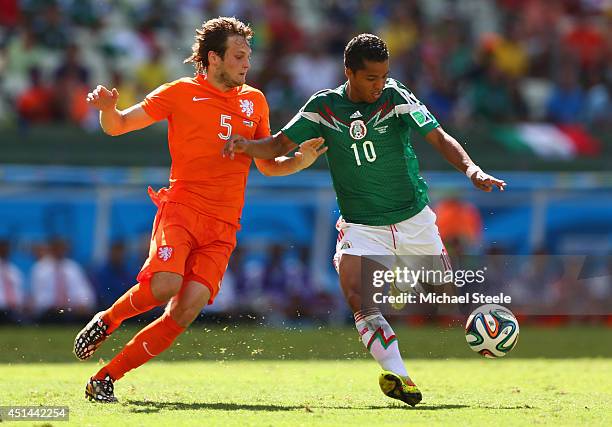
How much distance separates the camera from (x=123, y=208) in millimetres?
17969

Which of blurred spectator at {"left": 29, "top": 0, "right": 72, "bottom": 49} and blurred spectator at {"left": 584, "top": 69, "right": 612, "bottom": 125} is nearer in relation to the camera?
blurred spectator at {"left": 29, "top": 0, "right": 72, "bottom": 49}

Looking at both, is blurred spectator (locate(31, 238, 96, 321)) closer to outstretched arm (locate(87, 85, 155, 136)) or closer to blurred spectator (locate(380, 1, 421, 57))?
blurred spectator (locate(380, 1, 421, 57))

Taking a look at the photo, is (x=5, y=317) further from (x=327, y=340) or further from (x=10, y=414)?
(x=10, y=414)

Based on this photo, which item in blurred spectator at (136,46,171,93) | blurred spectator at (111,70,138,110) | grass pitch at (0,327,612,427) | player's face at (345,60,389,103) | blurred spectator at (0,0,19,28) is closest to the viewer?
grass pitch at (0,327,612,427)

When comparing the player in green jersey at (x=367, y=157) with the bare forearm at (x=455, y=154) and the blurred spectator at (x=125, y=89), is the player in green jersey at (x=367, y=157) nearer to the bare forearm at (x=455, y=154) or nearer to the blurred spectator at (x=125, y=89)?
the bare forearm at (x=455, y=154)

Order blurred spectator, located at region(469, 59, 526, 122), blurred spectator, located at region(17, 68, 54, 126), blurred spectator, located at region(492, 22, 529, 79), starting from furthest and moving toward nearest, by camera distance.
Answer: blurred spectator, located at region(492, 22, 529, 79)
blurred spectator, located at region(469, 59, 526, 122)
blurred spectator, located at region(17, 68, 54, 126)

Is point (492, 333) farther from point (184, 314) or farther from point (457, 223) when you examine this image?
point (457, 223)

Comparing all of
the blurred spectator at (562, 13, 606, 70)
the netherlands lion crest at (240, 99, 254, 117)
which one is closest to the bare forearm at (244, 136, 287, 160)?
the netherlands lion crest at (240, 99, 254, 117)

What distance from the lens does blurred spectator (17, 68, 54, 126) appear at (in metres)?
16.9

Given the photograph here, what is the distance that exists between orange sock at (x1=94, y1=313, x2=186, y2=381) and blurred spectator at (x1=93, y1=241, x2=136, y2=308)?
853 cm

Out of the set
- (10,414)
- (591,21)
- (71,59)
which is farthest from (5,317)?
(591,21)

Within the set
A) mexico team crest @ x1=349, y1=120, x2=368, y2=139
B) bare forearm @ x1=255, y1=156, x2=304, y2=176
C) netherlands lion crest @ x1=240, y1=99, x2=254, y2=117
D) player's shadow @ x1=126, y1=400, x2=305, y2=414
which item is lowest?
player's shadow @ x1=126, y1=400, x2=305, y2=414

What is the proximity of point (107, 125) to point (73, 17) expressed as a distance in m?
10.4

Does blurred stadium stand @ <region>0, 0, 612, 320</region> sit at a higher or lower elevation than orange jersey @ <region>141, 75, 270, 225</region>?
lower
